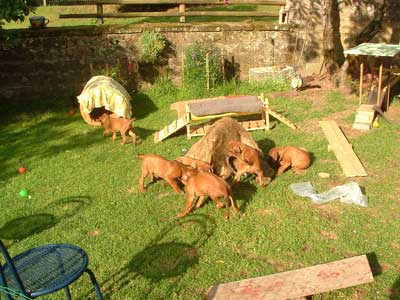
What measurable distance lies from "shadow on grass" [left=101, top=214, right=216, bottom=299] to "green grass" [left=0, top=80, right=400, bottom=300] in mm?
16

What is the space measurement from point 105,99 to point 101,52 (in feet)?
11.5

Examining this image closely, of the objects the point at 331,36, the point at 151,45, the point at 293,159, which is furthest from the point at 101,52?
the point at 293,159

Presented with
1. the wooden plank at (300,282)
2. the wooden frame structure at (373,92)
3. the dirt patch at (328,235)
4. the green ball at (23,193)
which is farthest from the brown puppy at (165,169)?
the wooden frame structure at (373,92)

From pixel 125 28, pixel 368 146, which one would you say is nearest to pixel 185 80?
pixel 125 28

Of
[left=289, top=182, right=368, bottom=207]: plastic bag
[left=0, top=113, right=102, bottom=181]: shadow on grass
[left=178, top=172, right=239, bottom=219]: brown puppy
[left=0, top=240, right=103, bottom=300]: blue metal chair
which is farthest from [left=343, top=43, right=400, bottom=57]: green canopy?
[left=0, top=240, right=103, bottom=300]: blue metal chair

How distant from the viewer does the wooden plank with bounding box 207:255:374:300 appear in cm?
528

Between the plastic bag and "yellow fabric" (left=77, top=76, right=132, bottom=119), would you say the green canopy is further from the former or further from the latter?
"yellow fabric" (left=77, top=76, right=132, bottom=119)

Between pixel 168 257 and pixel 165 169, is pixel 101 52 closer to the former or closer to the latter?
pixel 165 169

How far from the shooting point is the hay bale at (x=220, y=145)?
28.3 feet

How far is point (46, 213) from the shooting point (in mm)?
7844

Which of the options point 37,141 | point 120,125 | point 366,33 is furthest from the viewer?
point 366,33

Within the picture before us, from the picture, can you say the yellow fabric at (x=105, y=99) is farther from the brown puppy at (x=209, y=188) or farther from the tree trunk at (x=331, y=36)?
the tree trunk at (x=331, y=36)

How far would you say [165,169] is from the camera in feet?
26.0

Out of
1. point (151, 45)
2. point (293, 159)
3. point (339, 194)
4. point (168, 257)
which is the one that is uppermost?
point (151, 45)
